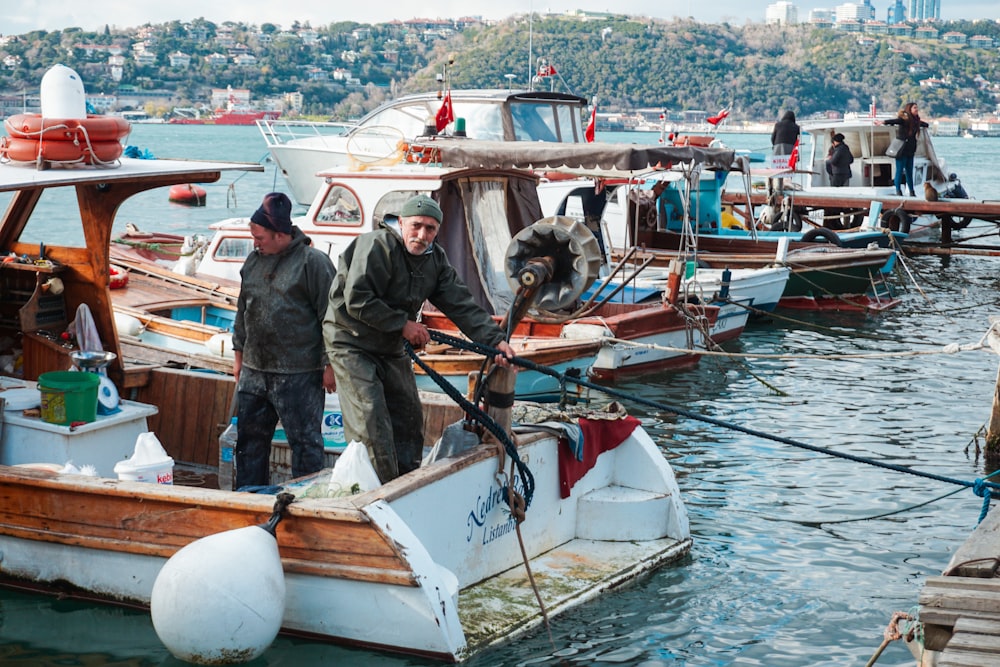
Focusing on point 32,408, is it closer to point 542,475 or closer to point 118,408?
point 118,408

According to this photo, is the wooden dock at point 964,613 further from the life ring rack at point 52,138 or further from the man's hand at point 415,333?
the life ring rack at point 52,138

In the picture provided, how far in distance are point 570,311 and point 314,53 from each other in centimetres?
12131

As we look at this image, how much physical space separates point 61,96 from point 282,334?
6.22ft

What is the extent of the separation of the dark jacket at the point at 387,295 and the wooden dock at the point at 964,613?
7.97ft

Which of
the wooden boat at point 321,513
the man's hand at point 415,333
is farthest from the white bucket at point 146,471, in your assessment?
the man's hand at point 415,333

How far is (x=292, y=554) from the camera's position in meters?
5.64

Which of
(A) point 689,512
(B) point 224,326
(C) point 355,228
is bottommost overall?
(A) point 689,512

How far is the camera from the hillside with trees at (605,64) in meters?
92.7

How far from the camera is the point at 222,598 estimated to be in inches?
207

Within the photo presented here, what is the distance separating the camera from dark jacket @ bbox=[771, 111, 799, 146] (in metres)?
26.2

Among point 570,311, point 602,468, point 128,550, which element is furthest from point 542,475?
point 570,311

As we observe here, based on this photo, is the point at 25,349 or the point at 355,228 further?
the point at 355,228

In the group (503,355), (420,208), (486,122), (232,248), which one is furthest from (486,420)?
(486,122)

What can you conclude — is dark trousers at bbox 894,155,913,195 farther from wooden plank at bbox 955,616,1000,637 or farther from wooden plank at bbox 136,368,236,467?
wooden plank at bbox 955,616,1000,637
